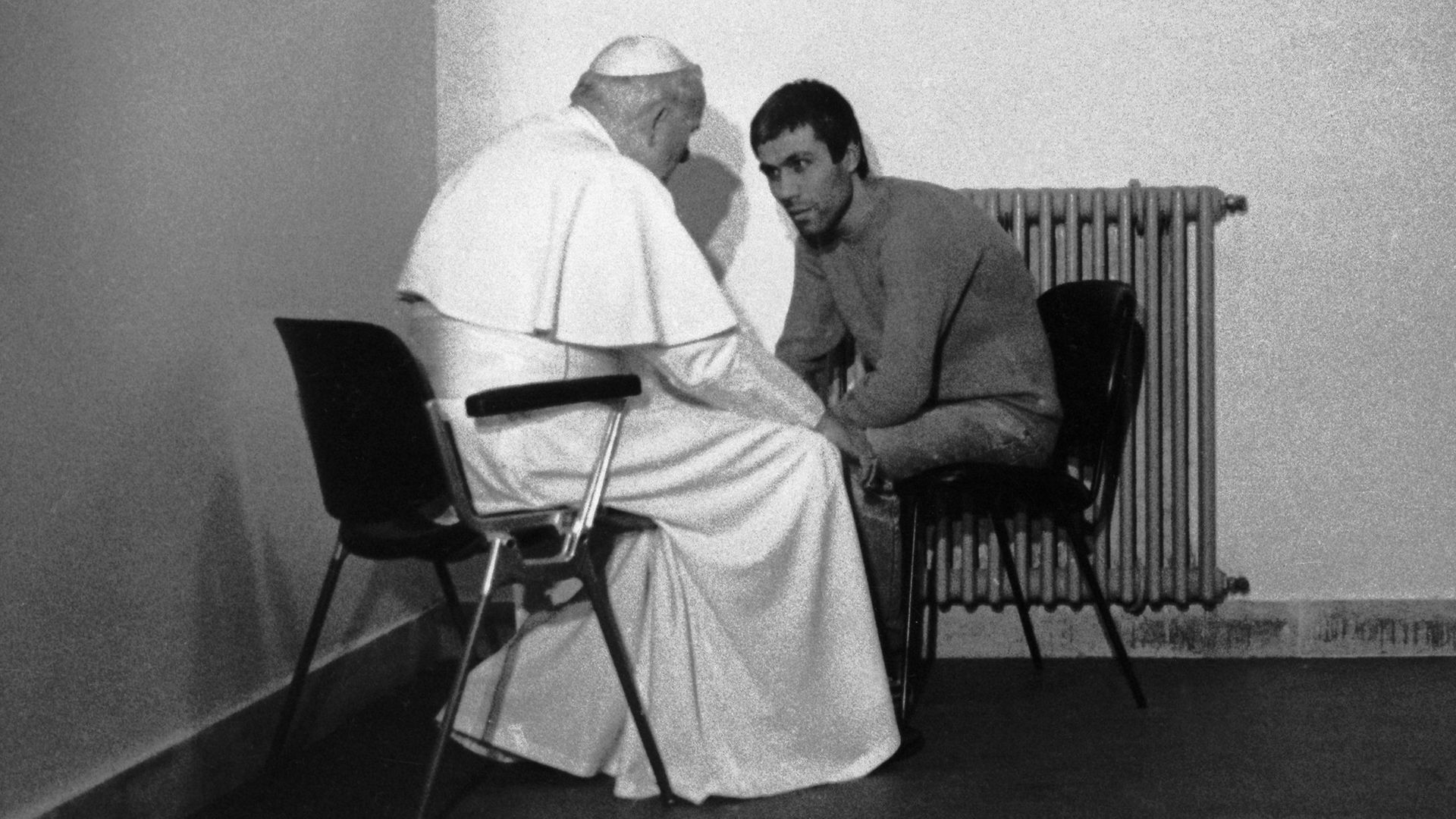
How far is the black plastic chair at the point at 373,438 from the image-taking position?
2604mm

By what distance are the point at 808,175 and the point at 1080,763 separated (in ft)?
4.36

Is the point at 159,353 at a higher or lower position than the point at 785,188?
lower

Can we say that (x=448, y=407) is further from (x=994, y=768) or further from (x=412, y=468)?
(x=994, y=768)

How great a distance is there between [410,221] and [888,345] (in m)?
1.40

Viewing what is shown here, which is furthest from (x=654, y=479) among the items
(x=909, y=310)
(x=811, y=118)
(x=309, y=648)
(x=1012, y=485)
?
(x=811, y=118)

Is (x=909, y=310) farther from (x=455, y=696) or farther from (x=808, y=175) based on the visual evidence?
(x=455, y=696)

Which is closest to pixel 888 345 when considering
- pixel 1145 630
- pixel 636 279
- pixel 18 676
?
pixel 636 279

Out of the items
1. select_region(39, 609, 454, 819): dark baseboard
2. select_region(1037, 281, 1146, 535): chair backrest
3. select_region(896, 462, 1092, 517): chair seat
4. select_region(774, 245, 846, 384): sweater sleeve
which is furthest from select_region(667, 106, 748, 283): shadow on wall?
select_region(39, 609, 454, 819): dark baseboard

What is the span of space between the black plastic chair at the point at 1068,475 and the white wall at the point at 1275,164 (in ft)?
1.32

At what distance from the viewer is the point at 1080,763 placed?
124 inches

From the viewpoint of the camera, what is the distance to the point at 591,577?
2738 millimetres

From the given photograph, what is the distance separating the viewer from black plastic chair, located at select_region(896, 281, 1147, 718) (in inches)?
137

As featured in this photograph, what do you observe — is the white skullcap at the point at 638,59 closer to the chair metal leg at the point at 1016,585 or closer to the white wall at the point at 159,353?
the white wall at the point at 159,353

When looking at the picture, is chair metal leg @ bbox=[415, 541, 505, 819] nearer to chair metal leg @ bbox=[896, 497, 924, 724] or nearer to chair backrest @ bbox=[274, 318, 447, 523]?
chair backrest @ bbox=[274, 318, 447, 523]
